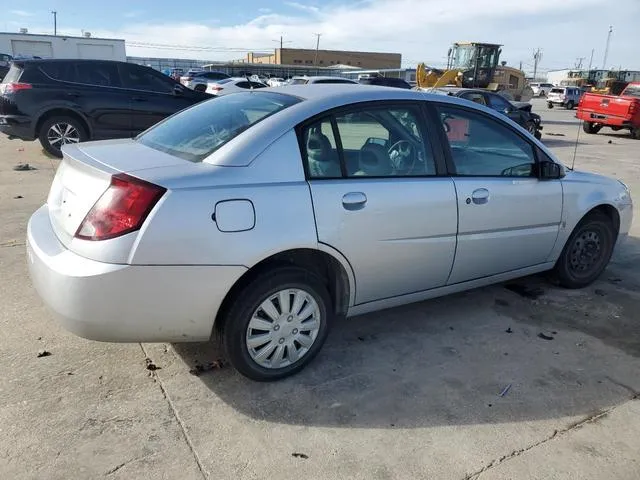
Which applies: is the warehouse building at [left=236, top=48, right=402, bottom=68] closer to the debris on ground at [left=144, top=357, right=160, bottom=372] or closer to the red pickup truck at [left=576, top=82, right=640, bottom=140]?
the red pickup truck at [left=576, top=82, right=640, bottom=140]

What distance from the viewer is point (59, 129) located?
31.1ft

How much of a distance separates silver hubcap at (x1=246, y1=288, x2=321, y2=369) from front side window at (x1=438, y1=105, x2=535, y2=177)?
1412mm

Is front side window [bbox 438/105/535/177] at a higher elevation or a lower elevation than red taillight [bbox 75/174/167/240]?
higher

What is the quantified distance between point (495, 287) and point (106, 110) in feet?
25.5

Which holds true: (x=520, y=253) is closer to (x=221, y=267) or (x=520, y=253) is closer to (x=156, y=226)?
(x=221, y=267)

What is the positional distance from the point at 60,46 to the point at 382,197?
50376mm

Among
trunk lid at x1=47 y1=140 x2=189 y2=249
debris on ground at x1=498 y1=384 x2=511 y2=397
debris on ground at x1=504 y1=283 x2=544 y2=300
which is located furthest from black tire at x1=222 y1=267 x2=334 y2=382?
debris on ground at x1=504 y1=283 x2=544 y2=300

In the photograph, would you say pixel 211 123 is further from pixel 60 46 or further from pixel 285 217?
pixel 60 46

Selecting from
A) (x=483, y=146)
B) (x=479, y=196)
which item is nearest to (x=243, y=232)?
(x=479, y=196)

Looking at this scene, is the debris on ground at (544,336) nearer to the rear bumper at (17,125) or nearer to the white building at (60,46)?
the rear bumper at (17,125)

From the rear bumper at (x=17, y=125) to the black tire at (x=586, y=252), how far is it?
871cm

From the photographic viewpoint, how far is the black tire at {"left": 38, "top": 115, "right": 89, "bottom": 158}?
9.38 metres

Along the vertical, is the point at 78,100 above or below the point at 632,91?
below

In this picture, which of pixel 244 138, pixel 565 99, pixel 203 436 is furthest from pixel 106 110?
pixel 565 99
